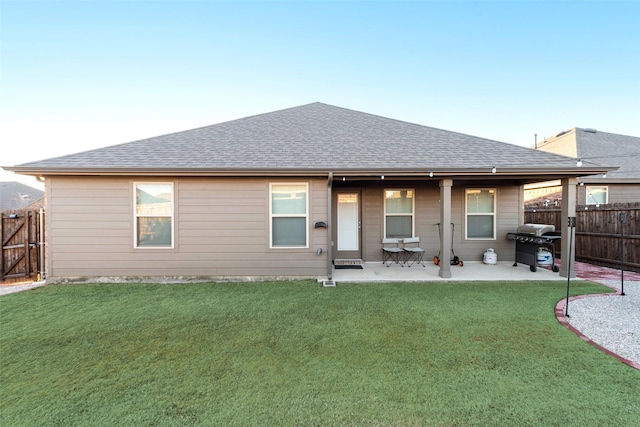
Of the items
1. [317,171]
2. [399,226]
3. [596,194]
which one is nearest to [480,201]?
[399,226]

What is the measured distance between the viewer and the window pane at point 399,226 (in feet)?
24.5

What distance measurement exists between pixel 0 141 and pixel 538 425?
18.0 m

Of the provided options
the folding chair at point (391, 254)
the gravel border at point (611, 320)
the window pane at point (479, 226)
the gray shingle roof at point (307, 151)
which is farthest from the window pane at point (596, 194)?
the folding chair at point (391, 254)

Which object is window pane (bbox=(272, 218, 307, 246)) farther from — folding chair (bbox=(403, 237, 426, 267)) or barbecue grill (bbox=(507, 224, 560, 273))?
barbecue grill (bbox=(507, 224, 560, 273))

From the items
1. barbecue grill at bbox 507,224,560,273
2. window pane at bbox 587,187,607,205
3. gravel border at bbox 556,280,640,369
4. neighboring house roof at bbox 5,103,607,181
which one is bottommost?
gravel border at bbox 556,280,640,369

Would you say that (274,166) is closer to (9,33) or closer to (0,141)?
(9,33)

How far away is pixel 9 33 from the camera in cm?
810

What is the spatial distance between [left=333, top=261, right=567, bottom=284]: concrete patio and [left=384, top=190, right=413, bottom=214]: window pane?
155 cm

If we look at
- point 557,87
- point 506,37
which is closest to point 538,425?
point 506,37


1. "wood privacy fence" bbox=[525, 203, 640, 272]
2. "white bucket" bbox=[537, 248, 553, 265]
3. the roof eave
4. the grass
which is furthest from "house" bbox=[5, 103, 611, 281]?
"wood privacy fence" bbox=[525, 203, 640, 272]

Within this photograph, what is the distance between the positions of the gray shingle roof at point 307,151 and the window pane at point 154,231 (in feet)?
3.77

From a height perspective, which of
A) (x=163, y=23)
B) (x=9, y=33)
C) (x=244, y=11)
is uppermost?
(x=244, y=11)

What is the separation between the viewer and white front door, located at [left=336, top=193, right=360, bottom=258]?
7.45 m

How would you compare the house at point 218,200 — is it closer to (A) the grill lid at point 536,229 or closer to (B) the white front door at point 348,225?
(A) the grill lid at point 536,229
